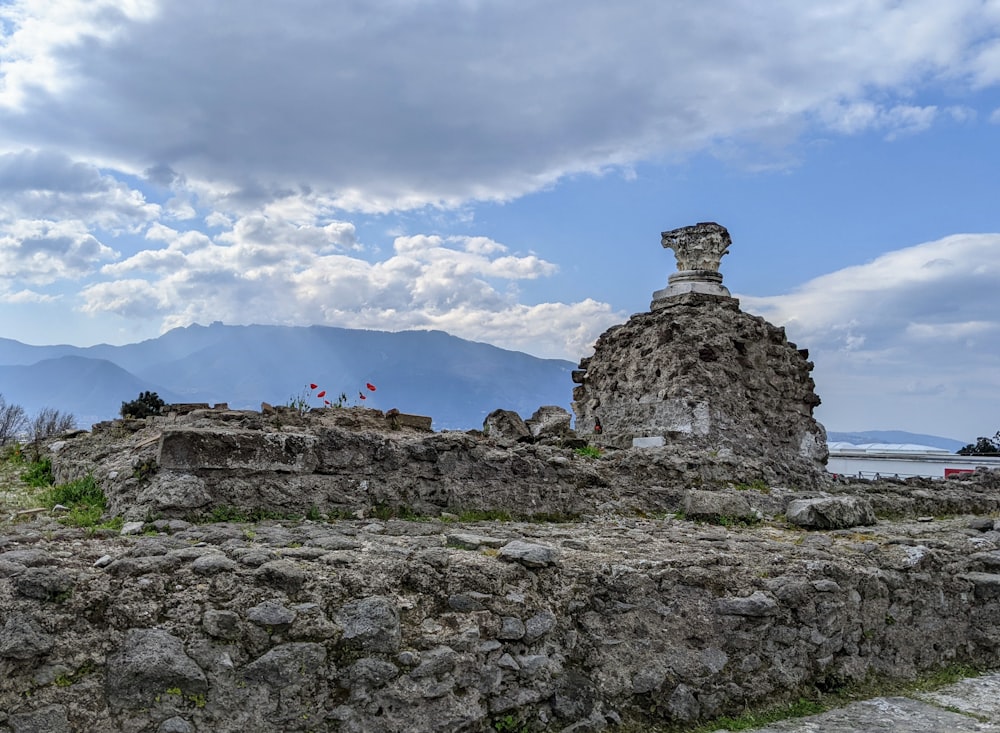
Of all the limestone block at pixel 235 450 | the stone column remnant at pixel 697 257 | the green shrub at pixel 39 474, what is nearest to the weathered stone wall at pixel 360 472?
the limestone block at pixel 235 450

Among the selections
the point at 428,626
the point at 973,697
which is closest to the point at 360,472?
the point at 428,626

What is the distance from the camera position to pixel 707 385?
1066 cm

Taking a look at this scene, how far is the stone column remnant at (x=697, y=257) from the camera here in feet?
39.5

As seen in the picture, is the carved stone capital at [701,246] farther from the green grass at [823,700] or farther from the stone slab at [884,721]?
the stone slab at [884,721]

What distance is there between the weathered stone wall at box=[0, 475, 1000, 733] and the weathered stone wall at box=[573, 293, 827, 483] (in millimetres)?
4622

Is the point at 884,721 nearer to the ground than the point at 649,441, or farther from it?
nearer to the ground

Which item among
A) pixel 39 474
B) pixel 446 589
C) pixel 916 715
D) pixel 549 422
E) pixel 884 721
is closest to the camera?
pixel 446 589

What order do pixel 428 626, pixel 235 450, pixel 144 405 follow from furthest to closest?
pixel 144 405
pixel 235 450
pixel 428 626

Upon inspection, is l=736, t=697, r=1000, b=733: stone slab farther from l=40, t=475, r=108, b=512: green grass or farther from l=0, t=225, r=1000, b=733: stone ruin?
l=40, t=475, r=108, b=512: green grass

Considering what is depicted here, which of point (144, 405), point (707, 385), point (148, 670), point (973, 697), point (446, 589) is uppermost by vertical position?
point (144, 405)

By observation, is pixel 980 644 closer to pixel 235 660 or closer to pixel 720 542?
pixel 720 542

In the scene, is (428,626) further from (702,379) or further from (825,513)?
(702,379)

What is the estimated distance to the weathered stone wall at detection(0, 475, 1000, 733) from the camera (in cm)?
358

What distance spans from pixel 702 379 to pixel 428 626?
7.39 meters
